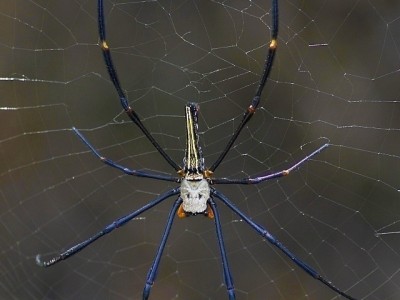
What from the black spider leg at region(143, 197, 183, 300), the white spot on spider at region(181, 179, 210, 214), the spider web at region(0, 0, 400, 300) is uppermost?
the spider web at region(0, 0, 400, 300)

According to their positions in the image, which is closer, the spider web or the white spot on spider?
the white spot on spider

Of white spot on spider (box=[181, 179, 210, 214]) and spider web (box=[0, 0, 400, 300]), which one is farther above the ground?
spider web (box=[0, 0, 400, 300])

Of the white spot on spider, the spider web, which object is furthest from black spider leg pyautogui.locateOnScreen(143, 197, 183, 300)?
the spider web

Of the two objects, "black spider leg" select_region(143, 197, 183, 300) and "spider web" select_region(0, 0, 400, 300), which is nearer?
"black spider leg" select_region(143, 197, 183, 300)

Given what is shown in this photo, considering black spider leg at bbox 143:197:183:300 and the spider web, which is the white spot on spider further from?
the spider web

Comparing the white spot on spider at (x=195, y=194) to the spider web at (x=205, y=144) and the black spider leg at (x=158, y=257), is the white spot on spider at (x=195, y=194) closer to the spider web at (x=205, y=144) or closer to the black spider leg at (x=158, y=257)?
the black spider leg at (x=158, y=257)

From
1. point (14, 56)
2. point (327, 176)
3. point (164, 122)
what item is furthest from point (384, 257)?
point (14, 56)
